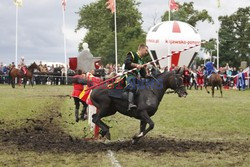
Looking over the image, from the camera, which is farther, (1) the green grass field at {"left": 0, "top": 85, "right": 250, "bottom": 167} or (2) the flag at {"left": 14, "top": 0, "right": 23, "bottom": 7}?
(2) the flag at {"left": 14, "top": 0, "right": 23, "bottom": 7}

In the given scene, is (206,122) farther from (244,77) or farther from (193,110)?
(244,77)

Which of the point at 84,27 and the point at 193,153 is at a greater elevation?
the point at 84,27

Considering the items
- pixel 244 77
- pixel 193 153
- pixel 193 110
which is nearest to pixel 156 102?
pixel 193 153

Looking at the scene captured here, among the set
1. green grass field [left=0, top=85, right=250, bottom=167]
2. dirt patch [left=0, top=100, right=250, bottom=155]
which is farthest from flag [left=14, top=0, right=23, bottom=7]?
dirt patch [left=0, top=100, right=250, bottom=155]

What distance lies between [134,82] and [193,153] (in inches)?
101

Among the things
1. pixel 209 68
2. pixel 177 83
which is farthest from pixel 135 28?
pixel 177 83

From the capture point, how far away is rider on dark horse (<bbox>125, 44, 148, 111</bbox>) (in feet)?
44.1

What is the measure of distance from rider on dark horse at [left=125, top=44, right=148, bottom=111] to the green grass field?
1.14 meters

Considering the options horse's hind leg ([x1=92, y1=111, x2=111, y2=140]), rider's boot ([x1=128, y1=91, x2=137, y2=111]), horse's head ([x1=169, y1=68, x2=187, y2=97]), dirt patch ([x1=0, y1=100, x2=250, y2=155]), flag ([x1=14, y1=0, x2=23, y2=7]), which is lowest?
dirt patch ([x1=0, y1=100, x2=250, y2=155])

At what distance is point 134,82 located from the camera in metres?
13.6

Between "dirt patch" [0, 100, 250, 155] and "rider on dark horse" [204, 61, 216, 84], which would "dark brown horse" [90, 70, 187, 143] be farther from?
"rider on dark horse" [204, 61, 216, 84]

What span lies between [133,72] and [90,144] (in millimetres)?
2069

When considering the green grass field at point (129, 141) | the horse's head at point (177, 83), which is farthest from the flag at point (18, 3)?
the horse's head at point (177, 83)

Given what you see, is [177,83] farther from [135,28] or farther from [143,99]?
[135,28]
